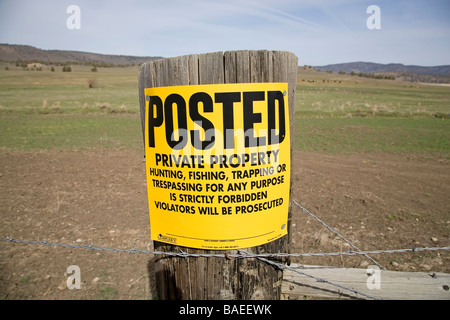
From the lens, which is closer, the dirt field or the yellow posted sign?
the yellow posted sign

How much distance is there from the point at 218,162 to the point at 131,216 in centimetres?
453

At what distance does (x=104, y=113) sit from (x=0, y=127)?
26.2 ft

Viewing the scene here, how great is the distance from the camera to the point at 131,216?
5750 mm

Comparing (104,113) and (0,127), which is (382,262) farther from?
(104,113)

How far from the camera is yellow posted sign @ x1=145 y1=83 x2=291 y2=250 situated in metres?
1.75

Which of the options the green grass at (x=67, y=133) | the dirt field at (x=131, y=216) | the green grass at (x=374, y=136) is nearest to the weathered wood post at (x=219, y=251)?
the dirt field at (x=131, y=216)

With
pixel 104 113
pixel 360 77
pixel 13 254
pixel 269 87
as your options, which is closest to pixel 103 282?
pixel 13 254

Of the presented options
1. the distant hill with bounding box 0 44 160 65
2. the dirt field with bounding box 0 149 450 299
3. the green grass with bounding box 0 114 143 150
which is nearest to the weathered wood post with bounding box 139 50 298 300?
the dirt field with bounding box 0 149 450 299

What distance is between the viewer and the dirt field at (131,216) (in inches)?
159

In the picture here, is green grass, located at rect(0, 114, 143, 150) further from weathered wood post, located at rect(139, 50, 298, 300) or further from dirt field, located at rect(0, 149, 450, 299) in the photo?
weathered wood post, located at rect(139, 50, 298, 300)

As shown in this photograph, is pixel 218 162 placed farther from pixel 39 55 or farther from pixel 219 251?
pixel 39 55

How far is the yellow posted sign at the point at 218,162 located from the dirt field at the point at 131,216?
234 cm

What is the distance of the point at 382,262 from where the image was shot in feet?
13.9

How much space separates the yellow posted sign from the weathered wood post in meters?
0.06
